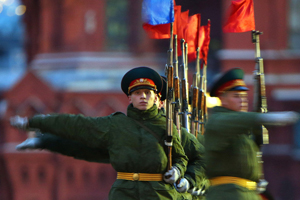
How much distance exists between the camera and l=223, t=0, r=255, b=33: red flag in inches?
275

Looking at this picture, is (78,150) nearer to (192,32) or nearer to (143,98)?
(143,98)

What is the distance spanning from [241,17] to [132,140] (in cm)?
255

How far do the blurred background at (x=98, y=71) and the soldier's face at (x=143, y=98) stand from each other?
8.54 metres

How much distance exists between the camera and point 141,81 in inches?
204

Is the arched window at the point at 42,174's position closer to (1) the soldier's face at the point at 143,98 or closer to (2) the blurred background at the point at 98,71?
(2) the blurred background at the point at 98,71

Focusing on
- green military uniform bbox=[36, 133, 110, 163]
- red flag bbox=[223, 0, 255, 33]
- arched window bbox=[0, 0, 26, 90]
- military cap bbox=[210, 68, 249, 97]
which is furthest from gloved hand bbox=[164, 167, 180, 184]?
arched window bbox=[0, 0, 26, 90]

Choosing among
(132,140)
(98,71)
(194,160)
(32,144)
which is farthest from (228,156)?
(98,71)

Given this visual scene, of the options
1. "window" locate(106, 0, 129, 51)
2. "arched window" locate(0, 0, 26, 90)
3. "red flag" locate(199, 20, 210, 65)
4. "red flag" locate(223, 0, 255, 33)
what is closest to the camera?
"red flag" locate(223, 0, 255, 33)

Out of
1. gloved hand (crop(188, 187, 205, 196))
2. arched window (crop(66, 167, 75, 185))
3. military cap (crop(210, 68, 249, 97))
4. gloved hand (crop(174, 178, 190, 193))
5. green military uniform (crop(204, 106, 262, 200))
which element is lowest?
arched window (crop(66, 167, 75, 185))

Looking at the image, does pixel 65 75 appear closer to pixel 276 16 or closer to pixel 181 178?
pixel 276 16

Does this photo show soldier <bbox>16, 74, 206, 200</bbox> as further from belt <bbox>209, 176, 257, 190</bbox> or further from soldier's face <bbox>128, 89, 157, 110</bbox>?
belt <bbox>209, 176, 257, 190</bbox>

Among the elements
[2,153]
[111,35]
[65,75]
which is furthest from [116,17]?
[2,153]

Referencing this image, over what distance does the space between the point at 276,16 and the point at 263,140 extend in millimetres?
10252

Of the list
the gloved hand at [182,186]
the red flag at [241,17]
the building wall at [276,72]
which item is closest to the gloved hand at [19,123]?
the gloved hand at [182,186]
